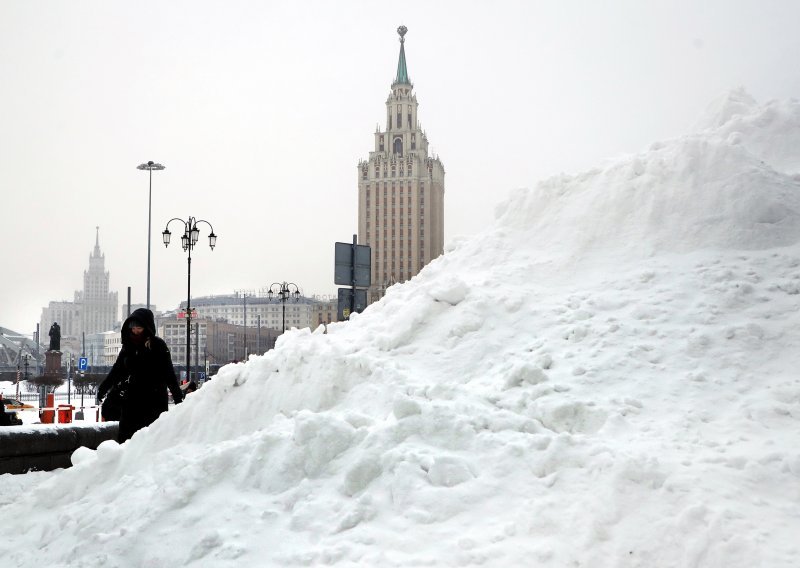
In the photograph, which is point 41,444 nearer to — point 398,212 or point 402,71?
point 398,212

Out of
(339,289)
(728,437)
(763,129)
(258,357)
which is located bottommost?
(728,437)

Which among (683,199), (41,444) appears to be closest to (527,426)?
(683,199)

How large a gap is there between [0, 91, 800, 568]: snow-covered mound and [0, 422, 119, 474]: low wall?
63 cm

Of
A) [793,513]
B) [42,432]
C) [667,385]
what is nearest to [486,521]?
[793,513]

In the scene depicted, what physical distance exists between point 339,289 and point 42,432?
8.80m

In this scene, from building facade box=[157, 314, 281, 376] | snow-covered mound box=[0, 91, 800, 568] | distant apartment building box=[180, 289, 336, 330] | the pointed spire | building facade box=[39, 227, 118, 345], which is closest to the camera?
snow-covered mound box=[0, 91, 800, 568]

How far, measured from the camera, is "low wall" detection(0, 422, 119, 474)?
30.4 ft

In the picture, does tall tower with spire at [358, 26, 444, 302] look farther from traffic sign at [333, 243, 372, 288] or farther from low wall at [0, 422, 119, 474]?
low wall at [0, 422, 119, 474]

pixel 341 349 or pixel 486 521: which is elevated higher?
pixel 341 349

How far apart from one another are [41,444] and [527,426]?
24.1ft

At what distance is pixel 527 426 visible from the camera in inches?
210

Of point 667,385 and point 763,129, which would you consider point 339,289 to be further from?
point 667,385

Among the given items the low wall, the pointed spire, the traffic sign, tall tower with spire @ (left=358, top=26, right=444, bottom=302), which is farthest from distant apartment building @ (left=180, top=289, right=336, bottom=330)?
the low wall

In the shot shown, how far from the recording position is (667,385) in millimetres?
5746
